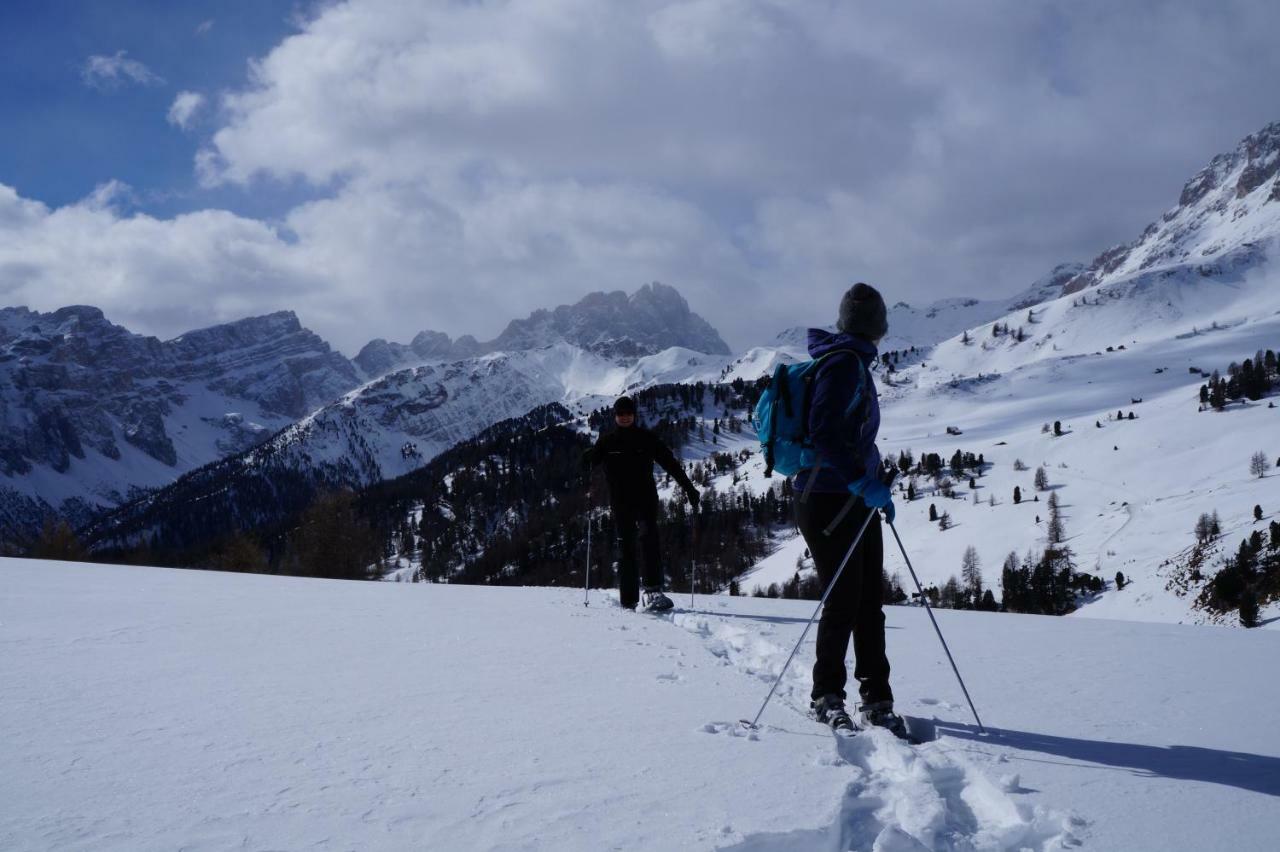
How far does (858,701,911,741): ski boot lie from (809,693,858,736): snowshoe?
0.44ft

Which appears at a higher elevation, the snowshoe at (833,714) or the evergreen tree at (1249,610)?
the snowshoe at (833,714)

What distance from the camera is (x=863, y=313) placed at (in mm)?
5082

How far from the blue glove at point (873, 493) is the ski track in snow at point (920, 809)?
52.5 inches

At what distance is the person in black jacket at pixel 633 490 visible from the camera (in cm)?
953

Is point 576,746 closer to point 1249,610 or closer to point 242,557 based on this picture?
point 242,557

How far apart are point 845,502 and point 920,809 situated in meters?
2.11

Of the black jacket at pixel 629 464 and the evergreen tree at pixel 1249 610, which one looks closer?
the black jacket at pixel 629 464

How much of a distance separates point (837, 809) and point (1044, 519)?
138 meters

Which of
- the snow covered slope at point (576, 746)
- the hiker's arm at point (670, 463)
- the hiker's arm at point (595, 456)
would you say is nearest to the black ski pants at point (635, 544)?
the hiker's arm at point (670, 463)

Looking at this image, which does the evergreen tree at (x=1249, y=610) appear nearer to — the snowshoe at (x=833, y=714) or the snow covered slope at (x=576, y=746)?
the snow covered slope at (x=576, y=746)

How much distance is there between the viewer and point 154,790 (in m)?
2.90

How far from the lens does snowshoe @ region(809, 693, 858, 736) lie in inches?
173

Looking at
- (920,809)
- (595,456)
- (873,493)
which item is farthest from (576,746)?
(595,456)

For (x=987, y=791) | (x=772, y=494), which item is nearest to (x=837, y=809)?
(x=987, y=791)
